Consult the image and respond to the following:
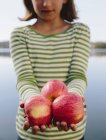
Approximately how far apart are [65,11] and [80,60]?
0.49 m

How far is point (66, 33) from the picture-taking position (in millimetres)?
2527

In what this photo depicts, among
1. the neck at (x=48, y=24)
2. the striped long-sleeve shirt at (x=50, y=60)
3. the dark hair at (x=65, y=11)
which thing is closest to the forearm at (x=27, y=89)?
the striped long-sleeve shirt at (x=50, y=60)

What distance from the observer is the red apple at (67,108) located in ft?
6.02

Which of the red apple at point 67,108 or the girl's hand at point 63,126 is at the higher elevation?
the red apple at point 67,108

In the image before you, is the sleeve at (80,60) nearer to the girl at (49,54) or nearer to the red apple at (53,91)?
the girl at (49,54)

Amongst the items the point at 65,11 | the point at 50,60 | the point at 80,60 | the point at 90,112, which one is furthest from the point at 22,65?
the point at 90,112

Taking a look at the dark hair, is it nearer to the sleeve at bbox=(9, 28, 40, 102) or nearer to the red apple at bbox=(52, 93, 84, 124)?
the sleeve at bbox=(9, 28, 40, 102)

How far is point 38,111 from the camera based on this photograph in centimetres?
185

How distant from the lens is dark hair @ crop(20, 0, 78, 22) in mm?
2756

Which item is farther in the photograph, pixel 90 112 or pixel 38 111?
pixel 90 112

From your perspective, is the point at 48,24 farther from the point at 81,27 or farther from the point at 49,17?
the point at 81,27

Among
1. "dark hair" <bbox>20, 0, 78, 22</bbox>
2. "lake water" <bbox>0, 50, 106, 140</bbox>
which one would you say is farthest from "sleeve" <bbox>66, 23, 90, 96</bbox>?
"lake water" <bbox>0, 50, 106, 140</bbox>

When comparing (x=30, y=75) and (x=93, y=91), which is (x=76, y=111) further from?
(x=93, y=91)

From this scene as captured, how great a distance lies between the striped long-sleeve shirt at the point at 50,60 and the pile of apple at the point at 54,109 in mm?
377
